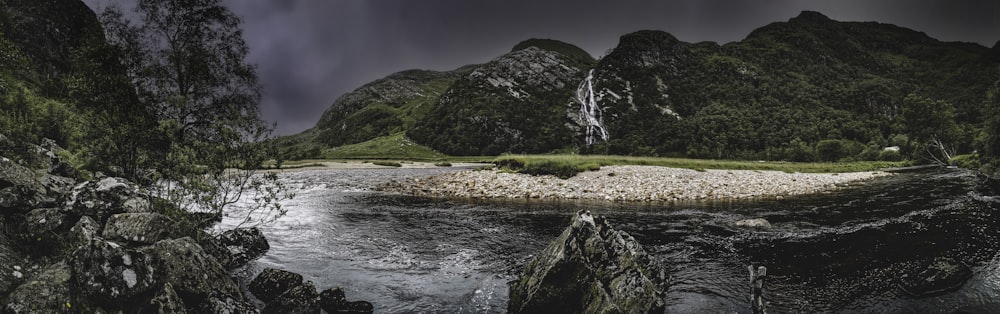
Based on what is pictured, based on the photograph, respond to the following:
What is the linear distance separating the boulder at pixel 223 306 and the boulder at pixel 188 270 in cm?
27

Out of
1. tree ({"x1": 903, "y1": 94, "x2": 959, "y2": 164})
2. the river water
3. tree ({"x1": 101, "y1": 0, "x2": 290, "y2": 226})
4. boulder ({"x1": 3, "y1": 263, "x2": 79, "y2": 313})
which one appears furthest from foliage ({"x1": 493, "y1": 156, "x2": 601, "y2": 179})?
tree ({"x1": 903, "y1": 94, "x2": 959, "y2": 164})

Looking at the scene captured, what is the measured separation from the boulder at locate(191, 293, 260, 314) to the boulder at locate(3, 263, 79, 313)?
1.82 m

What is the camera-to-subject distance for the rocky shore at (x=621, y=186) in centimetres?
2830

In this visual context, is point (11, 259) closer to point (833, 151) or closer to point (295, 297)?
point (295, 297)

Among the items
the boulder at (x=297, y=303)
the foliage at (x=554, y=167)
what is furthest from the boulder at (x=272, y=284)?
the foliage at (x=554, y=167)

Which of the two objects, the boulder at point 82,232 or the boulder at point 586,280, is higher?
the boulder at point 82,232

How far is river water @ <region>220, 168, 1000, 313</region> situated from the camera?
32.0ft

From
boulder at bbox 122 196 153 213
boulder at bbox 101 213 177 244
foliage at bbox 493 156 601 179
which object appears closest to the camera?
boulder at bbox 101 213 177 244

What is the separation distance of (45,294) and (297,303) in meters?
3.90

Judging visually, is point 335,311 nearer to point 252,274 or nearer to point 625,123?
point 252,274

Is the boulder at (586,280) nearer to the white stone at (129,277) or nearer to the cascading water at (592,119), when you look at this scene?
the white stone at (129,277)

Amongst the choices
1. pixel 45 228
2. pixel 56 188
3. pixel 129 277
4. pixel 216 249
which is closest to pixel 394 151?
pixel 216 249

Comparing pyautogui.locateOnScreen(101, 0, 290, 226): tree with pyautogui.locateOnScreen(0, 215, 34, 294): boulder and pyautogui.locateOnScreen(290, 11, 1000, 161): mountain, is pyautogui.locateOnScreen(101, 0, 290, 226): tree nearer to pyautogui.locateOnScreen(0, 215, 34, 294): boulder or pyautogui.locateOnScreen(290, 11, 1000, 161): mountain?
pyautogui.locateOnScreen(0, 215, 34, 294): boulder

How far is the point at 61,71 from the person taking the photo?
5338 centimetres
